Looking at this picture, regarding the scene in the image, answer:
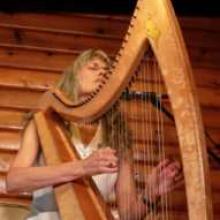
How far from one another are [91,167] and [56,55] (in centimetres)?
171

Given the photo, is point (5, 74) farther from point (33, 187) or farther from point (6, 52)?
point (33, 187)

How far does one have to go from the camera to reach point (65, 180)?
1.62 m

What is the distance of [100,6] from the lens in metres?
3.26

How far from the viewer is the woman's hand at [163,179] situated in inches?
58.7

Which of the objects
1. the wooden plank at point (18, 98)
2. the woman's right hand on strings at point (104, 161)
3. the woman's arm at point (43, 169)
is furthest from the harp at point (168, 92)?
the wooden plank at point (18, 98)

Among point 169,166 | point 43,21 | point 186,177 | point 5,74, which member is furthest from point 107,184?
point 43,21

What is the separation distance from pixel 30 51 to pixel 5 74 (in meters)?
0.20

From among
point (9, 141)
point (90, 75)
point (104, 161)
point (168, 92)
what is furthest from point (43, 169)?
point (9, 141)

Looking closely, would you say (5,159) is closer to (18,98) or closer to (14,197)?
(14,197)

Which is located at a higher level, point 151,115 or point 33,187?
point 151,115

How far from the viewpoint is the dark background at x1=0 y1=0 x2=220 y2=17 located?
126 inches

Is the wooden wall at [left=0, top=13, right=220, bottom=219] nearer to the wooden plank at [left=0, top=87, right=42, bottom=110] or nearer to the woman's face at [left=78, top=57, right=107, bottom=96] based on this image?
the wooden plank at [left=0, top=87, right=42, bottom=110]

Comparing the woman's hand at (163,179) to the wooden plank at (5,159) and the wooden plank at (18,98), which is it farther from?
the wooden plank at (18,98)

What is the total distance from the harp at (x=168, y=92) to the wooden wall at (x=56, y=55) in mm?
1296
